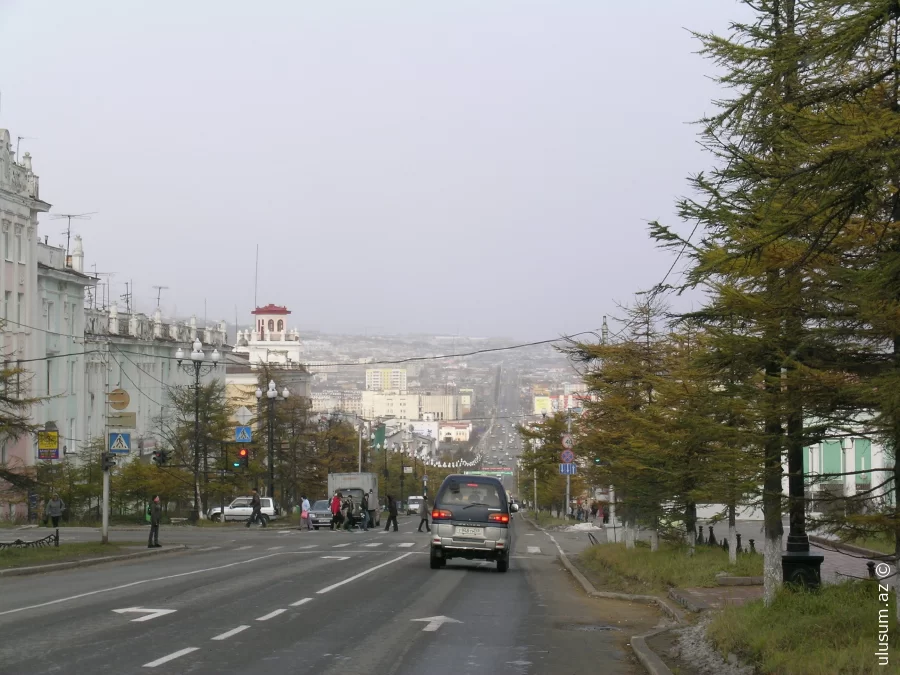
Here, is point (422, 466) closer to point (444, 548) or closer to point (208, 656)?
point (444, 548)

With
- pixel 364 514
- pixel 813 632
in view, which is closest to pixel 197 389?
pixel 364 514

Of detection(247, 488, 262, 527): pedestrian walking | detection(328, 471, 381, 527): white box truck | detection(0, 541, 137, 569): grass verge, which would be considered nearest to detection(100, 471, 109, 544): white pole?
detection(0, 541, 137, 569): grass verge

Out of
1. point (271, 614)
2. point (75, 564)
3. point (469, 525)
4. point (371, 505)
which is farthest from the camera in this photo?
point (371, 505)

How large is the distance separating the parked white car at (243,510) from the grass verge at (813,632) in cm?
4884

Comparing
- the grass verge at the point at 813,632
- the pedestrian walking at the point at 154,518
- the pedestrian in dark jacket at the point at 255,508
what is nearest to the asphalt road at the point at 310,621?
the grass verge at the point at 813,632

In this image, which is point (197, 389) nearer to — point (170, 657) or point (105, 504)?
point (105, 504)

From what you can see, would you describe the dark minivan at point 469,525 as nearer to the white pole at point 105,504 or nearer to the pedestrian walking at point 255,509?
the white pole at point 105,504

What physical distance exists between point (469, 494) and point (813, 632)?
16350 millimetres

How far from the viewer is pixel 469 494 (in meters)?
27.0

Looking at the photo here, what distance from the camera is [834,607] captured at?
12117mm

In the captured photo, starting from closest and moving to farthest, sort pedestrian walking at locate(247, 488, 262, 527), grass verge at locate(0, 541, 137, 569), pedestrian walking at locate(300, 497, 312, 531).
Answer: grass verge at locate(0, 541, 137, 569) → pedestrian walking at locate(247, 488, 262, 527) → pedestrian walking at locate(300, 497, 312, 531)

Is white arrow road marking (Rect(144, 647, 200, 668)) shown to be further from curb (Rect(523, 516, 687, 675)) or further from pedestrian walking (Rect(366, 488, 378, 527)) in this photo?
pedestrian walking (Rect(366, 488, 378, 527))

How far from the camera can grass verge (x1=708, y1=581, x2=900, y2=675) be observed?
946cm

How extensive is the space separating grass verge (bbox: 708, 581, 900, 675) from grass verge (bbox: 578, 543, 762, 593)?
654 centimetres
